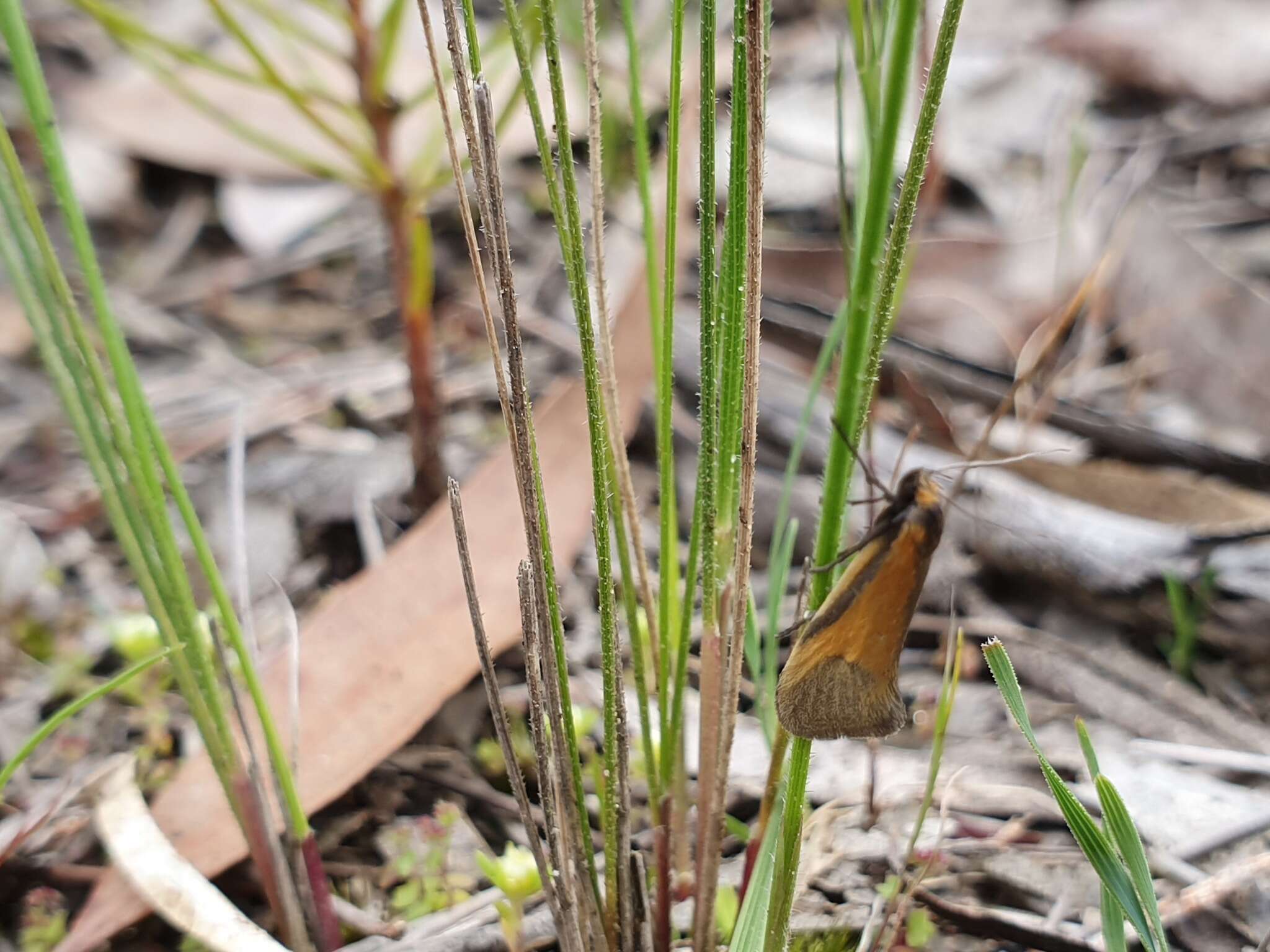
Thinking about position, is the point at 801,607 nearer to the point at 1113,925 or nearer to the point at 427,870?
the point at 1113,925

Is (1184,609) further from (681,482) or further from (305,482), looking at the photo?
(305,482)

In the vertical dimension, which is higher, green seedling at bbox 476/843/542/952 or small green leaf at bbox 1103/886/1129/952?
small green leaf at bbox 1103/886/1129/952

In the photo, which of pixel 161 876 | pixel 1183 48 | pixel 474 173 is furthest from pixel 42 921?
pixel 1183 48

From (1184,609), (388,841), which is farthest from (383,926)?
(1184,609)

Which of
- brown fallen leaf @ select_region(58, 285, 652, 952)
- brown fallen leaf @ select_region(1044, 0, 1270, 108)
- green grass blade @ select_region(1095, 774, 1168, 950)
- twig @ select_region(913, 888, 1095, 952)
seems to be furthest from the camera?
brown fallen leaf @ select_region(1044, 0, 1270, 108)

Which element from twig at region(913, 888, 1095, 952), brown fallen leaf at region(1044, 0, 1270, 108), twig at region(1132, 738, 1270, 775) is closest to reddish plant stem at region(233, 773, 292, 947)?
twig at region(913, 888, 1095, 952)

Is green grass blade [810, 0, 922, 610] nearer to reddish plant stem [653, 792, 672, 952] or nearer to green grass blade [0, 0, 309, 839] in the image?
reddish plant stem [653, 792, 672, 952]
